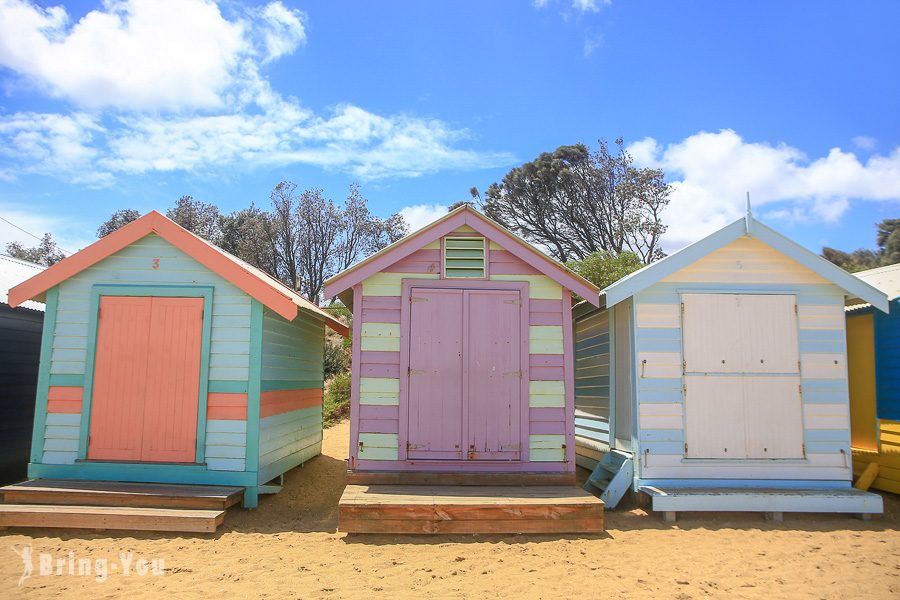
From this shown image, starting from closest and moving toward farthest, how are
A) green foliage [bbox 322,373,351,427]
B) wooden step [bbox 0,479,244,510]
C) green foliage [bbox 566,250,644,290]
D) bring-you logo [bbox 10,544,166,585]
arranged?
bring-you logo [bbox 10,544,166,585] → wooden step [bbox 0,479,244,510] → green foliage [bbox 322,373,351,427] → green foliage [bbox 566,250,644,290]

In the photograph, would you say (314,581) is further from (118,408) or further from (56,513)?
(118,408)

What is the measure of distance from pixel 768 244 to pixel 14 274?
39.7ft

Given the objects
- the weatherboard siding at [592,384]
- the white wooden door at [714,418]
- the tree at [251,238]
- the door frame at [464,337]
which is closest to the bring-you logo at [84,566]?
the door frame at [464,337]

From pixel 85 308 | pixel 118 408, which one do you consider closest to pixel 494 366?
pixel 118 408

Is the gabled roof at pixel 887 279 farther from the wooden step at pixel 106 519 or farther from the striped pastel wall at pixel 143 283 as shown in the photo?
the wooden step at pixel 106 519

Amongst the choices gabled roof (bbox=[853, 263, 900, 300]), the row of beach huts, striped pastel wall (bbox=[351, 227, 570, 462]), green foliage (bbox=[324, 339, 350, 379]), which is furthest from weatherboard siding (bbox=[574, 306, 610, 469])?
green foliage (bbox=[324, 339, 350, 379])

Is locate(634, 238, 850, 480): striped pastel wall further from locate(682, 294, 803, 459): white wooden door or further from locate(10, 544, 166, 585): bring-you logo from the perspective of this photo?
locate(10, 544, 166, 585): bring-you logo

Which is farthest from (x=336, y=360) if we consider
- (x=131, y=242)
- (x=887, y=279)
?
(x=887, y=279)

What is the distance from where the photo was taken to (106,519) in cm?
658

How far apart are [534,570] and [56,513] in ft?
17.1

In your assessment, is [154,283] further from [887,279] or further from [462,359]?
[887,279]

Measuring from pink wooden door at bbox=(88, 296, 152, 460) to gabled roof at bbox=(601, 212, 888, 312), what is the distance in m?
6.13

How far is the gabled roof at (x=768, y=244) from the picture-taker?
789cm

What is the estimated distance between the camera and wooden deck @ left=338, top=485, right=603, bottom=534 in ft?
21.4
